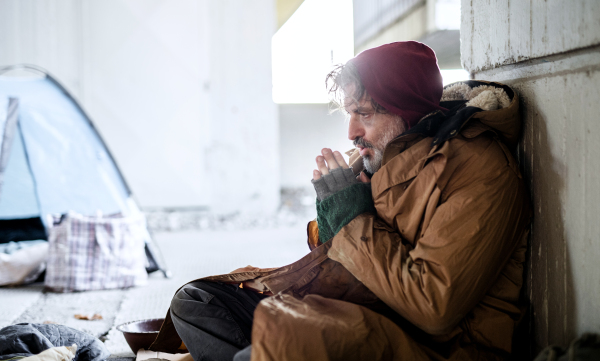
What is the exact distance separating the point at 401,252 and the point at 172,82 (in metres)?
4.37

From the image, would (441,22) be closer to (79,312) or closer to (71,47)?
(79,312)

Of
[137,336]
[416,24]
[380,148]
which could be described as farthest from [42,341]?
[416,24]

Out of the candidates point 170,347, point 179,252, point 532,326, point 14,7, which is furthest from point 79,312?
point 14,7

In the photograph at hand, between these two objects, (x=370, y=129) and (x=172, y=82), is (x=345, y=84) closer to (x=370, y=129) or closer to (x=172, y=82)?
(x=370, y=129)

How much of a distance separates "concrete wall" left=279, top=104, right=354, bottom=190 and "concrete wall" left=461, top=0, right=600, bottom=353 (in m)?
5.05

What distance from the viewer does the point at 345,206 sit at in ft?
4.32

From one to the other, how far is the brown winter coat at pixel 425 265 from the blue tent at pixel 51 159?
232cm

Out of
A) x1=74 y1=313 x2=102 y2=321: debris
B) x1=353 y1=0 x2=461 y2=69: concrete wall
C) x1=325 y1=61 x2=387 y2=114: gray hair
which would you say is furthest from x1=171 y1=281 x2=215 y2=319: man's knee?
x1=353 y1=0 x2=461 y2=69: concrete wall

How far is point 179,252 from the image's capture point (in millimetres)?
3881

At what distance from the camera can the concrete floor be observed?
235cm

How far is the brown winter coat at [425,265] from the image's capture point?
1.10m

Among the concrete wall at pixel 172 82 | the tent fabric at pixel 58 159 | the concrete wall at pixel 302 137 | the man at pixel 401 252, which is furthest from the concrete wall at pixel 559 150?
the concrete wall at pixel 302 137

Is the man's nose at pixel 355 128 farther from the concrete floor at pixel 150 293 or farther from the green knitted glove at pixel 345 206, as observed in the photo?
the concrete floor at pixel 150 293

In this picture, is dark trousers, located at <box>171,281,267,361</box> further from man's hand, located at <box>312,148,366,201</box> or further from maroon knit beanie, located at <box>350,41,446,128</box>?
maroon knit beanie, located at <box>350,41,446,128</box>
